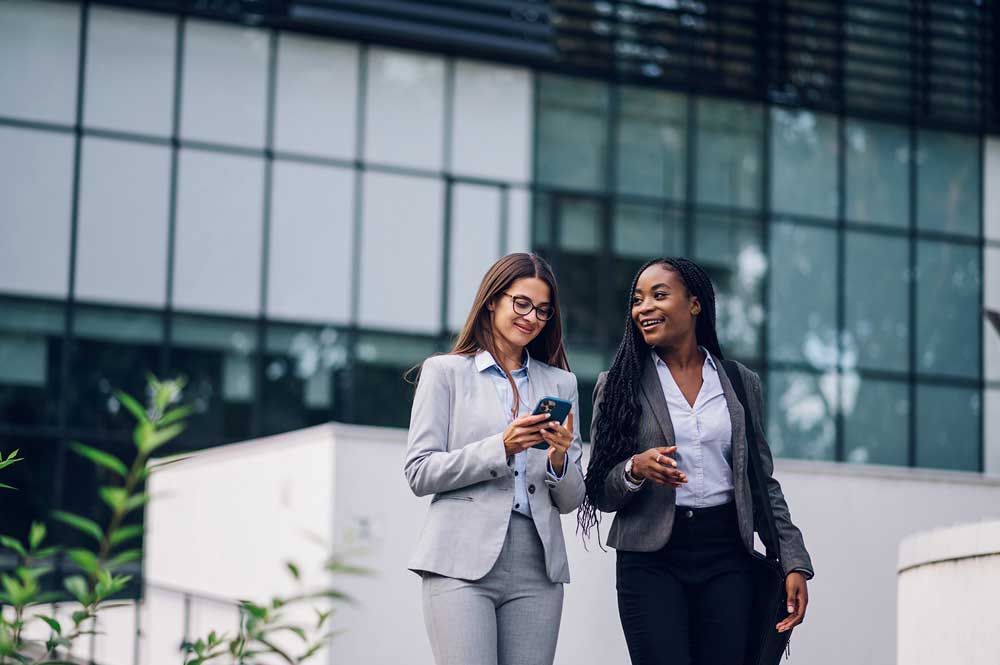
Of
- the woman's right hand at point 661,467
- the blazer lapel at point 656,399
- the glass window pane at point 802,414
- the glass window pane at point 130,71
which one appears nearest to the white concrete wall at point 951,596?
the blazer lapel at point 656,399

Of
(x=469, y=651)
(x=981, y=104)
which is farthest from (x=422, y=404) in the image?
(x=981, y=104)

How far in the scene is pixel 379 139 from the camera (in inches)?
730

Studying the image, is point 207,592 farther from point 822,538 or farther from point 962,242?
point 962,242

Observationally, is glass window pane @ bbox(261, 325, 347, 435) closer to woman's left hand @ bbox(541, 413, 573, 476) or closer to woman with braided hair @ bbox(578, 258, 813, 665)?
woman with braided hair @ bbox(578, 258, 813, 665)

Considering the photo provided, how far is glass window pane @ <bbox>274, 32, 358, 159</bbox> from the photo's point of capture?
1817 cm

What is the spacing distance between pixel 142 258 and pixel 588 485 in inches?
534

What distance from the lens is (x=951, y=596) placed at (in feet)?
17.8

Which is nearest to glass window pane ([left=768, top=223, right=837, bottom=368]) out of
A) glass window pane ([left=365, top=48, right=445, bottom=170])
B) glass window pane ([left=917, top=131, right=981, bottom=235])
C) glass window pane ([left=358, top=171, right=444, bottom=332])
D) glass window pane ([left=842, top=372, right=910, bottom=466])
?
glass window pane ([left=842, top=372, right=910, bottom=466])

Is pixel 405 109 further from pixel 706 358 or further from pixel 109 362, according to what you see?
pixel 706 358

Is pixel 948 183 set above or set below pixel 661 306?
above

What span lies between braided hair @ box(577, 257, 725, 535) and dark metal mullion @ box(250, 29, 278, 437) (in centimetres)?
1332

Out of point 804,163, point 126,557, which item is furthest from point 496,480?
point 804,163

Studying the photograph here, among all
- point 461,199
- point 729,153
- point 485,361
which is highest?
point 729,153

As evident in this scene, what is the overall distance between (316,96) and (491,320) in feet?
47.1
